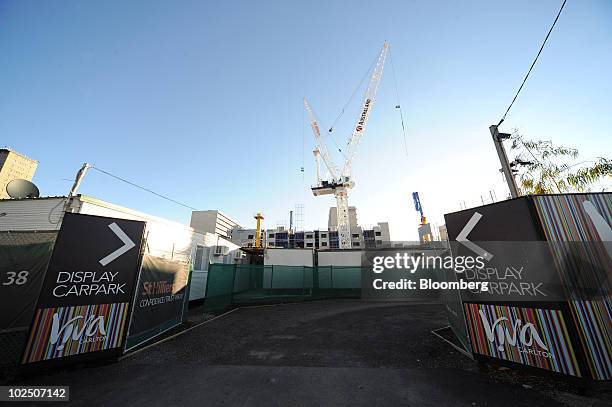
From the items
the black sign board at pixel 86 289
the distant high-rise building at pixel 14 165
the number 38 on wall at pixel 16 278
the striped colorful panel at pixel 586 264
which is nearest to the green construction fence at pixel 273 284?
the black sign board at pixel 86 289

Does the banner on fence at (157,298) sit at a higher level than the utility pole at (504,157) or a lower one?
lower

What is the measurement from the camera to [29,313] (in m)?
5.39

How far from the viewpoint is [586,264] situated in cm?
411

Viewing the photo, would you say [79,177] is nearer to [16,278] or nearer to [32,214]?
[32,214]

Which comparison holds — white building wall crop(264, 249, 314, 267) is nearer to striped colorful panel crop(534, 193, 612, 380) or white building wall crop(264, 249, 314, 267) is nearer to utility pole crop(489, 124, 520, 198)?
utility pole crop(489, 124, 520, 198)

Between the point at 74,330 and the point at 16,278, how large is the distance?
2.27 metres

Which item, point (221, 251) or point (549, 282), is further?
point (221, 251)

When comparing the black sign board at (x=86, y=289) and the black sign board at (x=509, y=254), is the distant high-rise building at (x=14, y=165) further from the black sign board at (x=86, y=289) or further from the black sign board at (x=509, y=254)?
the black sign board at (x=509, y=254)

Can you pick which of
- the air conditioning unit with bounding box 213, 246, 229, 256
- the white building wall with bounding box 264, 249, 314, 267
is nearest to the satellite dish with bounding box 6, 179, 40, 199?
the air conditioning unit with bounding box 213, 246, 229, 256

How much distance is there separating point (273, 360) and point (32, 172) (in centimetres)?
7618

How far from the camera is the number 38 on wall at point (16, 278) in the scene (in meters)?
5.27

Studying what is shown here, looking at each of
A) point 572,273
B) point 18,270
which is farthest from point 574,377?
point 18,270

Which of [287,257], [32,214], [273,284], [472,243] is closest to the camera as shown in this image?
[472,243]

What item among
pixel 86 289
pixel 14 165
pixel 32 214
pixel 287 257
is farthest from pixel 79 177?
pixel 14 165
